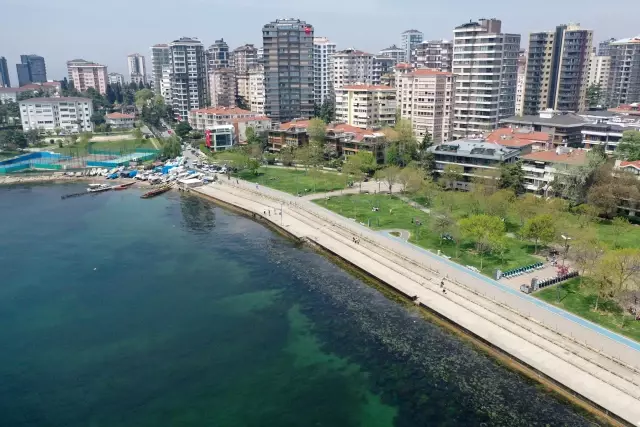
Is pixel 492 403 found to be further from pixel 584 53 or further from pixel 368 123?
pixel 584 53

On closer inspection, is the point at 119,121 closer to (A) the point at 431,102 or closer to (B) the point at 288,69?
(B) the point at 288,69

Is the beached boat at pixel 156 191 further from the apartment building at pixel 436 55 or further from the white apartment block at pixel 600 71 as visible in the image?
the white apartment block at pixel 600 71

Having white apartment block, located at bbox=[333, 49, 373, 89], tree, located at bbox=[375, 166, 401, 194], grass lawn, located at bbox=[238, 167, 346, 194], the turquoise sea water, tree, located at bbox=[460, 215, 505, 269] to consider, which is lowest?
the turquoise sea water

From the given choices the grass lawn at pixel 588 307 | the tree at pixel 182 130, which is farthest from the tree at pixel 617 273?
the tree at pixel 182 130

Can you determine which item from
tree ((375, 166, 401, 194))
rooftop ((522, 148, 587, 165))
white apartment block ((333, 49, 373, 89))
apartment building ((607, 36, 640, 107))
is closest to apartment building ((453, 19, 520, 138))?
rooftop ((522, 148, 587, 165))

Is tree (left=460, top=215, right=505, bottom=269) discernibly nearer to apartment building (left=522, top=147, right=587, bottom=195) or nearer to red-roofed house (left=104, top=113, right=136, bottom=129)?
apartment building (left=522, top=147, right=587, bottom=195)

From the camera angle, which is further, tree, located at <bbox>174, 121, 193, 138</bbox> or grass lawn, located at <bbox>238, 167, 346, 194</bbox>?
tree, located at <bbox>174, 121, 193, 138</bbox>
